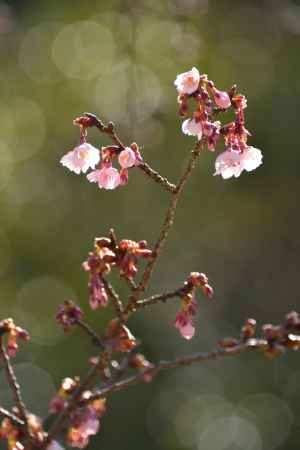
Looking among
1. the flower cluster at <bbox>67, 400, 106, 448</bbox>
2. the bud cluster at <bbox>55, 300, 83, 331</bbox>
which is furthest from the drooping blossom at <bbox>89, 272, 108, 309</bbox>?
the flower cluster at <bbox>67, 400, 106, 448</bbox>

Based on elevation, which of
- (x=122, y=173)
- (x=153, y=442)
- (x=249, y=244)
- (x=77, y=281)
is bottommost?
(x=122, y=173)

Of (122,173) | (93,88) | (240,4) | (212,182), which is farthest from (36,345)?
(122,173)

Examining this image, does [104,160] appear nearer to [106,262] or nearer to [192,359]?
[106,262]

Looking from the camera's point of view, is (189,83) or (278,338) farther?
(278,338)

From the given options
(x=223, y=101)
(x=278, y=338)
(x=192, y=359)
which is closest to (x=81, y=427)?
(x=192, y=359)

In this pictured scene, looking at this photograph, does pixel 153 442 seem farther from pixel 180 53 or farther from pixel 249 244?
pixel 180 53

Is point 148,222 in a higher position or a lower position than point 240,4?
lower

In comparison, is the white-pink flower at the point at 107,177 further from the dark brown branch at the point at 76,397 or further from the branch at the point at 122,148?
the dark brown branch at the point at 76,397

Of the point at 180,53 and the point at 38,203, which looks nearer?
the point at 180,53
